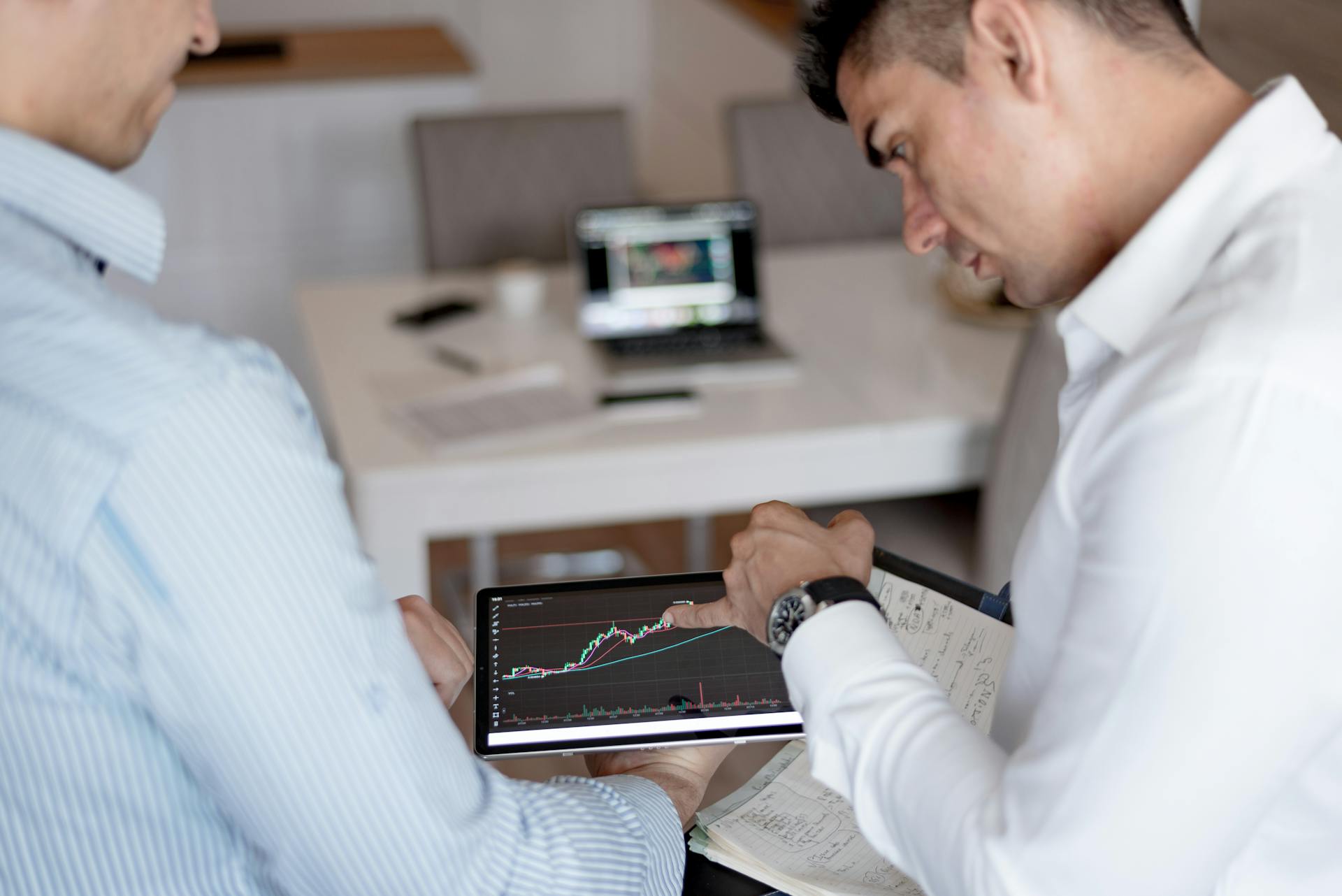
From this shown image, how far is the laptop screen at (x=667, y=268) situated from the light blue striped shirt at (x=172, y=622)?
171 centimetres

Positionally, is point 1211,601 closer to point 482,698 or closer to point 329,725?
point 329,725

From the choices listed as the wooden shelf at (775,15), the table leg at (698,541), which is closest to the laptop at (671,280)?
the table leg at (698,541)

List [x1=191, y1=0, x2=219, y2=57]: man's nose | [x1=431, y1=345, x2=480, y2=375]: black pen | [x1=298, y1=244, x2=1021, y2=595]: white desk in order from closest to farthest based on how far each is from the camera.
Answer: [x1=191, y1=0, x2=219, y2=57]: man's nose
[x1=298, y1=244, x2=1021, y2=595]: white desk
[x1=431, y1=345, x2=480, y2=375]: black pen

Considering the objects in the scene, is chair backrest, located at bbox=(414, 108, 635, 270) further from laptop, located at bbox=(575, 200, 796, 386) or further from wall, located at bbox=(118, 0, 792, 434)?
wall, located at bbox=(118, 0, 792, 434)

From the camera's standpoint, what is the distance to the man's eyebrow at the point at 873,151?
988mm

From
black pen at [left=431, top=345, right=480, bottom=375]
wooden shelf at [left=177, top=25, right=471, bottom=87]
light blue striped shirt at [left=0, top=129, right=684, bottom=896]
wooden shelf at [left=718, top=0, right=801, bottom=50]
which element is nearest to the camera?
light blue striped shirt at [left=0, top=129, right=684, bottom=896]

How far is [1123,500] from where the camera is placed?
2.49ft

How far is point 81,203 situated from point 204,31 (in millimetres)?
154

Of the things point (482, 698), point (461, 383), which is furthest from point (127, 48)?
point (461, 383)

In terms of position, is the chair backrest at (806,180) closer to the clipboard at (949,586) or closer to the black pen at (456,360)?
the black pen at (456,360)

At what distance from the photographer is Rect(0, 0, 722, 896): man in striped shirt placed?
2.25 ft

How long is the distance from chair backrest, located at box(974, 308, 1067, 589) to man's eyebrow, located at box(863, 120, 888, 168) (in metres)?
0.94

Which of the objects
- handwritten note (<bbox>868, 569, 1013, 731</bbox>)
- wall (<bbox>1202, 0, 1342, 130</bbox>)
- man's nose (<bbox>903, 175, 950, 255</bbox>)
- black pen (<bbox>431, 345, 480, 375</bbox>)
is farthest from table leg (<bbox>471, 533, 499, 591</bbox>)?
man's nose (<bbox>903, 175, 950, 255</bbox>)

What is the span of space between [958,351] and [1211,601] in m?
1.79
